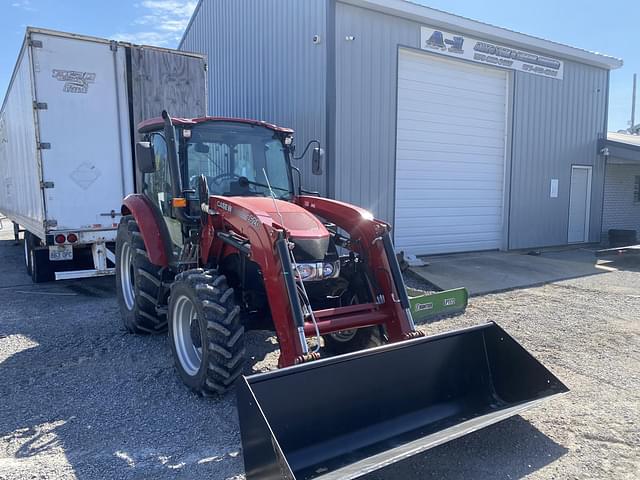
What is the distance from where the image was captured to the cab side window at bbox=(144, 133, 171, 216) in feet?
16.6

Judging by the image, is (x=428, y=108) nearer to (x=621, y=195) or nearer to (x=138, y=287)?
(x=138, y=287)

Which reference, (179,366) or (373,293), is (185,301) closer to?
(179,366)

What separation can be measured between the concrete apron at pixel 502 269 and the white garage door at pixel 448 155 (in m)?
0.67

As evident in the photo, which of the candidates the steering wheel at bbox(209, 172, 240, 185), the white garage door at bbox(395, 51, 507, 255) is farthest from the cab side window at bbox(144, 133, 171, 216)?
the white garage door at bbox(395, 51, 507, 255)

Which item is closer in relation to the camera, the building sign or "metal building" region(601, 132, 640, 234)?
the building sign

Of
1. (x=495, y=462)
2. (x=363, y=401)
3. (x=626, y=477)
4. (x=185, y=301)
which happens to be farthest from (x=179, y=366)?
(x=626, y=477)

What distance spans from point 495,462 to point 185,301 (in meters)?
2.72

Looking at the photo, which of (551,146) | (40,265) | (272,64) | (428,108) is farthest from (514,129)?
(40,265)

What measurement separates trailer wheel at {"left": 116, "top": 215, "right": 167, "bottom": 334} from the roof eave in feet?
20.0

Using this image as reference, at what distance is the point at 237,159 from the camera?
5.03 m

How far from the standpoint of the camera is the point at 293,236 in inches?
158

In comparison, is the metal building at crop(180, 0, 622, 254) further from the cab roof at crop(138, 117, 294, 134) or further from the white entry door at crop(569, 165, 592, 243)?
the cab roof at crop(138, 117, 294, 134)

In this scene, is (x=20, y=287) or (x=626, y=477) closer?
(x=626, y=477)

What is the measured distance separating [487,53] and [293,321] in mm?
10283
